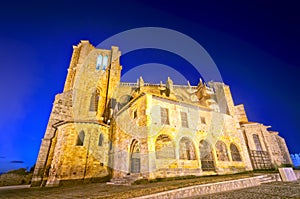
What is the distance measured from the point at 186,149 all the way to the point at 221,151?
12.9 feet

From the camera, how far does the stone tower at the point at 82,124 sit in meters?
14.3

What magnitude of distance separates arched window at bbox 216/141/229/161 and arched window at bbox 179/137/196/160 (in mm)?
2770

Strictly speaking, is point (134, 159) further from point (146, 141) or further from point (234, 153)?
point (234, 153)

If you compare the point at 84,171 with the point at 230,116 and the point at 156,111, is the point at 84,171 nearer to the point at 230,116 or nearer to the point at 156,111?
the point at 156,111

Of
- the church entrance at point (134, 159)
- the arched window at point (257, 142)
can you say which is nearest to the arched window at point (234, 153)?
the arched window at point (257, 142)

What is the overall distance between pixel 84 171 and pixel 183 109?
11.4 meters

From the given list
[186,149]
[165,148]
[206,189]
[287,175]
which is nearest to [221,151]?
[186,149]

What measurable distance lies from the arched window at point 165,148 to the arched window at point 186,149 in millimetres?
1837

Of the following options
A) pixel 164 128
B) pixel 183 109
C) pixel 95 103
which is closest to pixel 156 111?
pixel 164 128

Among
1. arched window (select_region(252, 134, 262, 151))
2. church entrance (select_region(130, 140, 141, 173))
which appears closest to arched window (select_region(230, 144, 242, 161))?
arched window (select_region(252, 134, 262, 151))

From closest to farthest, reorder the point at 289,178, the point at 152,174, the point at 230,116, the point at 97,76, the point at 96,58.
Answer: the point at 289,178 → the point at 152,174 → the point at 230,116 → the point at 97,76 → the point at 96,58

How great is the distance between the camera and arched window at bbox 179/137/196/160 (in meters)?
14.6

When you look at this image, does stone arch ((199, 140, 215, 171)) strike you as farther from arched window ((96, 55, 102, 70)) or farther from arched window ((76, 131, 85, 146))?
arched window ((96, 55, 102, 70))

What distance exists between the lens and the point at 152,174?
10.5m
